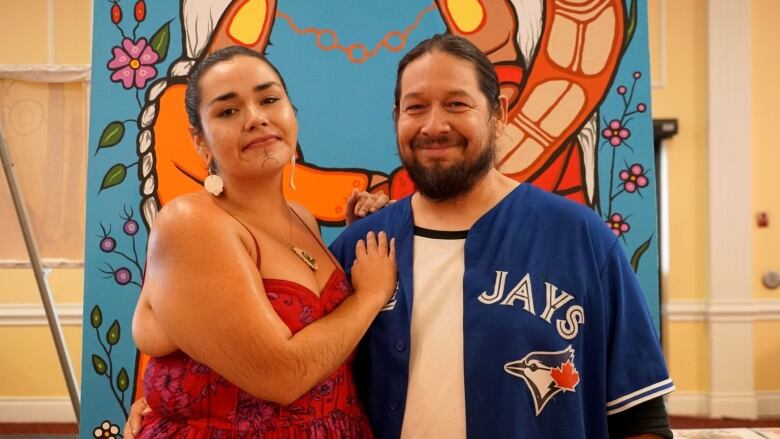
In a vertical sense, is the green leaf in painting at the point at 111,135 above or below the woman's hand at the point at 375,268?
above

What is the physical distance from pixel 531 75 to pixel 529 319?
42.2 inches

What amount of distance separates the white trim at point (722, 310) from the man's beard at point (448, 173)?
14.4 feet

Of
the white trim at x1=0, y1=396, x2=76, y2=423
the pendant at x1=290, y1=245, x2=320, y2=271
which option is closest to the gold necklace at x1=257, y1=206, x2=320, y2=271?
the pendant at x1=290, y1=245, x2=320, y2=271

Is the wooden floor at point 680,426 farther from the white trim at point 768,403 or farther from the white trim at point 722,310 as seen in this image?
the white trim at point 722,310

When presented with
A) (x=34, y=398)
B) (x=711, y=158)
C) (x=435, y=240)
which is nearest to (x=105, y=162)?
(x=435, y=240)

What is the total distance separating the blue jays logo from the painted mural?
86 centimetres

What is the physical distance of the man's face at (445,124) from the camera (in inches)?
70.3

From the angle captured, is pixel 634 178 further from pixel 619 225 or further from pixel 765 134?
pixel 765 134

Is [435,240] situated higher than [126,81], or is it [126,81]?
[126,81]

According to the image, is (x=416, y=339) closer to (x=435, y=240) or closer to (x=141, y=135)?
(x=435, y=240)

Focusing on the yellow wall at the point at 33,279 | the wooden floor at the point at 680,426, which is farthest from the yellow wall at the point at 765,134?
the yellow wall at the point at 33,279

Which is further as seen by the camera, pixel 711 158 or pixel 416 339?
pixel 711 158

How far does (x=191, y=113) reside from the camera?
1.73 m

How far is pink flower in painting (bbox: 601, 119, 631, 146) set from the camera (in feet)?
7.94
